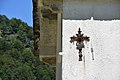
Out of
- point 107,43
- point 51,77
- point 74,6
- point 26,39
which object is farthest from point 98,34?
point 26,39

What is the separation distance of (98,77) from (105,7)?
2.36 feet

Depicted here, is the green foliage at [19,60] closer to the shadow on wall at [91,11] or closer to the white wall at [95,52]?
the shadow on wall at [91,11]

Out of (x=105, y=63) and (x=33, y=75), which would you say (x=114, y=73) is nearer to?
(x=105, y=63)

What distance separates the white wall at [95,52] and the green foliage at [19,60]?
139 ft

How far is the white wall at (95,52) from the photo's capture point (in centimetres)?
333

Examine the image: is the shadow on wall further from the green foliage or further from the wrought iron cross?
the green foliage

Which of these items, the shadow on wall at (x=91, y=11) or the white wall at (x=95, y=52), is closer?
the white wall at (x=95, y=52)

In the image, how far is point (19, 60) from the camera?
189 ft

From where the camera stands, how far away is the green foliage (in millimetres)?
52375

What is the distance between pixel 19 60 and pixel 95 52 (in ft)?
180

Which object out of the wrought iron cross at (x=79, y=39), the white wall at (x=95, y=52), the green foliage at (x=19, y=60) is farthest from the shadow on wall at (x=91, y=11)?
the green foliage at (x=19, y=60)

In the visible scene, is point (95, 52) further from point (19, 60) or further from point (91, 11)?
point (19, 60)

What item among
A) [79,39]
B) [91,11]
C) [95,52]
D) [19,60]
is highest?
[91,11]

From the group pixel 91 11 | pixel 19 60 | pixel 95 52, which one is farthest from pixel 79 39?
pixel 19 60
